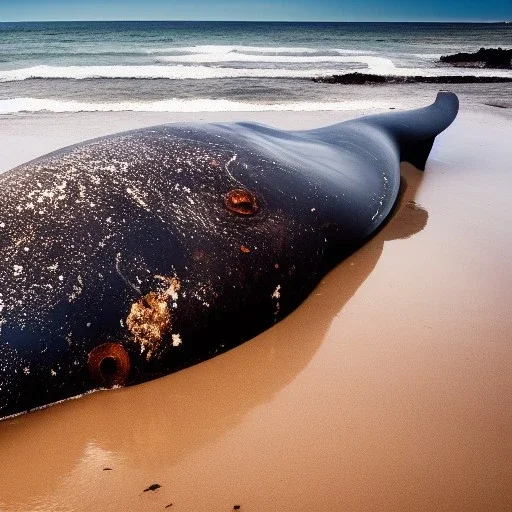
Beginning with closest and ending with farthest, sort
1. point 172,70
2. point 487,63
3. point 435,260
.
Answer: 1. point 435,260
2. point 172,70
3. point 487,63

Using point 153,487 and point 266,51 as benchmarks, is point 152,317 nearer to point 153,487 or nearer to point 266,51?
point 153,487

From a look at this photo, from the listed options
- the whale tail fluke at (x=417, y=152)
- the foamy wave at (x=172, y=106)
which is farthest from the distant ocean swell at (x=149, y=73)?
the whale tail fluke at (x=417, y=152)

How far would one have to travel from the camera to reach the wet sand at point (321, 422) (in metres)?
1.38

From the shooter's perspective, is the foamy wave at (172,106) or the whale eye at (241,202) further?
the foamy wave at (172,106)

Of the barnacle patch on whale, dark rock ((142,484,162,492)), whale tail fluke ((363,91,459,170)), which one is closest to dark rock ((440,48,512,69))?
whale tail fluke ((363,91,459,170))

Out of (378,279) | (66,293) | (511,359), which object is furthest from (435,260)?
(66,293)

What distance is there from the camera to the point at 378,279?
8.27 feet

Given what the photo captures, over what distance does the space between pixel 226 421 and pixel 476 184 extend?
10.6 ft

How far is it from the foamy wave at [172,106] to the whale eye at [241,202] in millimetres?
6232

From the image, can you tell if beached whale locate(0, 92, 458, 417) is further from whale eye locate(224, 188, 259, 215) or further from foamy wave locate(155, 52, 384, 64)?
foamy wave locate(155, 52, 384, 64)

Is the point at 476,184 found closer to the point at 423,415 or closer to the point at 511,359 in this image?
the point at 511,359

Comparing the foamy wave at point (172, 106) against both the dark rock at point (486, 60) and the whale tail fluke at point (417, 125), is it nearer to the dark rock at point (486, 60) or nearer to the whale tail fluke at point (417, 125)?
the whale tail fluke at point (417, 125)

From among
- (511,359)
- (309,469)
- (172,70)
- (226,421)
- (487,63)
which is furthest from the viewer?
(487,63)

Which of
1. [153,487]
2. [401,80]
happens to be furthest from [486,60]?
[153,487]
